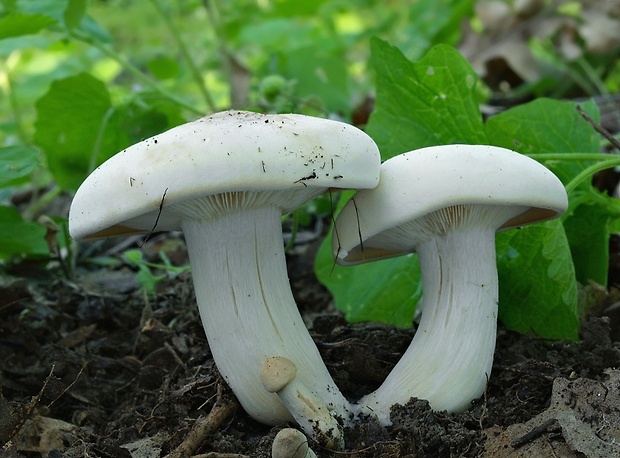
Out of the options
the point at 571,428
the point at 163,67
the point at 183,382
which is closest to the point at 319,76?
the point at 163,67

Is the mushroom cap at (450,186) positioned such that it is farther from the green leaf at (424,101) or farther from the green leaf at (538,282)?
the green leaf at (424,101)

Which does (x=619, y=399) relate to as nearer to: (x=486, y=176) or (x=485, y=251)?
(x=485, y=251)

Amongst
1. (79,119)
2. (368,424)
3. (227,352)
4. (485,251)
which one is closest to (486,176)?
(485,251)

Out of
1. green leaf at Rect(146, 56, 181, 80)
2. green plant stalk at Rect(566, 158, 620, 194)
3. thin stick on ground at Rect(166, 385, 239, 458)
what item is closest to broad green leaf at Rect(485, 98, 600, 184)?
green plant stalk at Rect(566, 158, 620, 194)

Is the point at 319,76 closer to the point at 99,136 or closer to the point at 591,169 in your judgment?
the point at 99,136

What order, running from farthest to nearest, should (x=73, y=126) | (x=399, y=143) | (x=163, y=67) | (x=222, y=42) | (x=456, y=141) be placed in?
(x=163, y=67) < (x=222, y=42) < (x=73, y=126) < (x=399, y=143) < (x=456, y=141)

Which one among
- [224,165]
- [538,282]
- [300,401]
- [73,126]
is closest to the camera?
[224,165]

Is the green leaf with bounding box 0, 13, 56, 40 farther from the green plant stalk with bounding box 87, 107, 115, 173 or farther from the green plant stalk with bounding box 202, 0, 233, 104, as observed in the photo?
the green plant stalk with bounding box 202, 0, 233, 104
